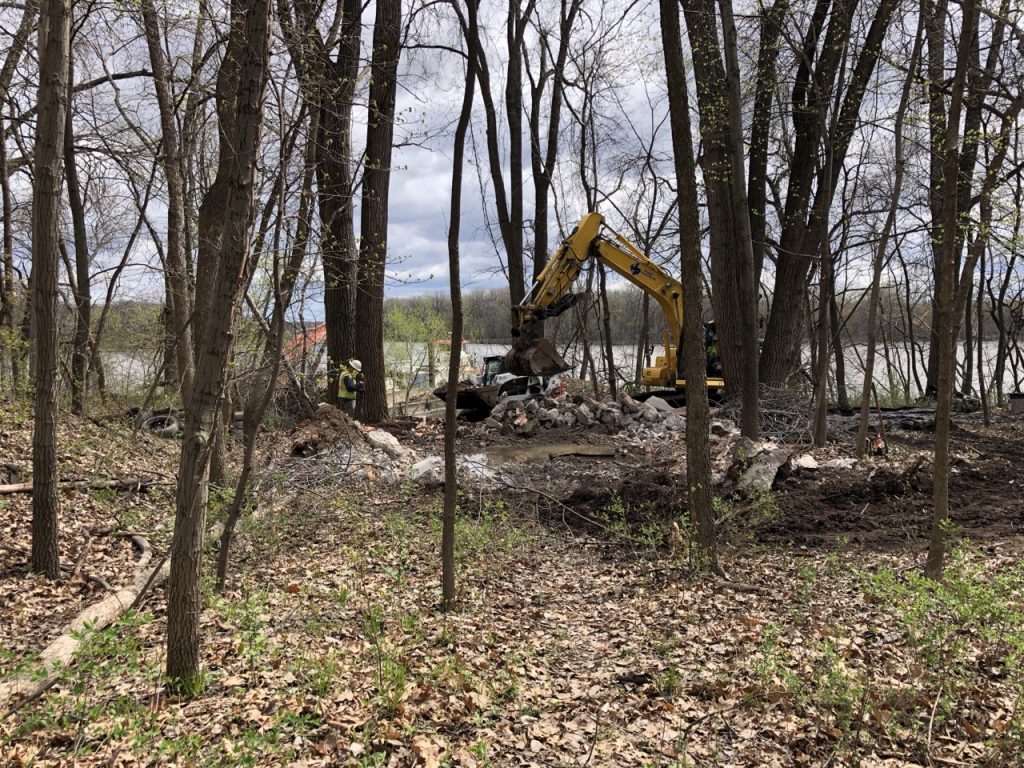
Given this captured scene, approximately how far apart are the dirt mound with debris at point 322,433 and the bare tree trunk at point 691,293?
19.0ft

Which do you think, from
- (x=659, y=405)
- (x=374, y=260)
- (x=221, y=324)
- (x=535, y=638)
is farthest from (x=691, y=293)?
(x=659, y=405)

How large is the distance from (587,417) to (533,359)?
1694mm

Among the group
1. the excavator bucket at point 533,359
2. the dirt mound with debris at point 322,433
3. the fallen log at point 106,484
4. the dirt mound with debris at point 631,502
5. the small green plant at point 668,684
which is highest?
the excavator bucket at point 533,359

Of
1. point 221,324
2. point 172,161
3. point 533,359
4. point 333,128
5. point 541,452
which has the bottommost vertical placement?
point 541,452

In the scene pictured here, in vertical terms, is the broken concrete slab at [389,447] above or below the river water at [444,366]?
below

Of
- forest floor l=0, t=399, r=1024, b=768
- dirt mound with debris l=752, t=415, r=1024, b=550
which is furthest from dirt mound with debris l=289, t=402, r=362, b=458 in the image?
dirt mound with debris l=752, t=415, r=1024, b=550

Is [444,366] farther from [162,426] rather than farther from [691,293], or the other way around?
[691,293]

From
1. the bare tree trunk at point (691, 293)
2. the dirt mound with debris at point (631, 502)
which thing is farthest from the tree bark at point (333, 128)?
the dirt mound with debris at point (631, 502)

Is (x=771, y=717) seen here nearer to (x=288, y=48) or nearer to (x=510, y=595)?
(x=510, y=595)

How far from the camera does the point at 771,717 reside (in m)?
3.66

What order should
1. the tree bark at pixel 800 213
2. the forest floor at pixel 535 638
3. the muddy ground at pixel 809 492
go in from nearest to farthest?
the forest floor at pixel 535 638
the muddy ground at pixel 809 492
the tree bark at pixel 800 213

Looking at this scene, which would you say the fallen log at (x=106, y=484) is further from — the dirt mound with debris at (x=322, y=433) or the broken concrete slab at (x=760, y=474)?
the broken concrete slab at (x=760, y=474)

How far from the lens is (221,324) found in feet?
11.0

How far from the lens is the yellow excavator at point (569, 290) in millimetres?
14328
